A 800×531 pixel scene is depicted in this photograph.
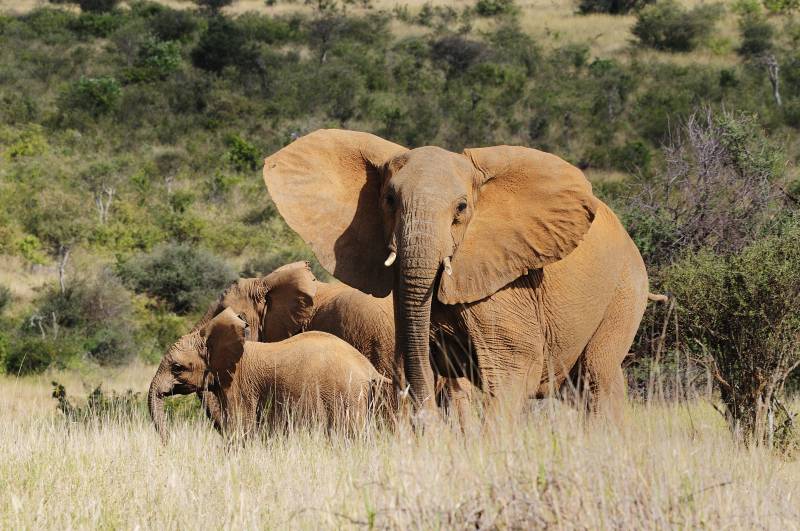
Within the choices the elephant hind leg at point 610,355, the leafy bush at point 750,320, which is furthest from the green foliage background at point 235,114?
the elephant hind leg at point 610,355

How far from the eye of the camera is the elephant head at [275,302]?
9570mm

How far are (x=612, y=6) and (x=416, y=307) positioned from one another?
56756mm

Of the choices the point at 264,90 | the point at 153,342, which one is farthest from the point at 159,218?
the point at 264,90

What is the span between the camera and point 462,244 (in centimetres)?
661

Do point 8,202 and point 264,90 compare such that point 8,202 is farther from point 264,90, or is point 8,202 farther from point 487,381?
point 487,381

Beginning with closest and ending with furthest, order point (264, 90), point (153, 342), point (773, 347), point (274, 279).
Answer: point (773, 347), point (274, 279), point (153, 342), point (264, 90)

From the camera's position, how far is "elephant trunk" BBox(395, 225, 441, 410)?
6.00 m

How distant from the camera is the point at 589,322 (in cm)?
747

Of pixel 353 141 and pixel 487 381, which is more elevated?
pixel 353 141

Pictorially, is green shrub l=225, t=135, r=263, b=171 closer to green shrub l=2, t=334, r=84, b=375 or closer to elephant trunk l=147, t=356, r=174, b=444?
green shrub l=2, t=334, r=84, b=375

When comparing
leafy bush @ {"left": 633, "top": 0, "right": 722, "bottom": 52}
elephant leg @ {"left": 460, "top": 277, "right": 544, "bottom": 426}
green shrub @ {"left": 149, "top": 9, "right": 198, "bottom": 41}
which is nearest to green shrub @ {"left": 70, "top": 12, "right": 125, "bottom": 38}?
green shrub @ {"left": 149, "top": 9, "right": 198, "bottom": 41}

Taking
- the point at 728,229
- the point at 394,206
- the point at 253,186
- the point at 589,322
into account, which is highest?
the point at 394,206

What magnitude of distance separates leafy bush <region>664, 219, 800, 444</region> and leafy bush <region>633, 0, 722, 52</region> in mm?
45601

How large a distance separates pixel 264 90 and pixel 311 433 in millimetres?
37724
